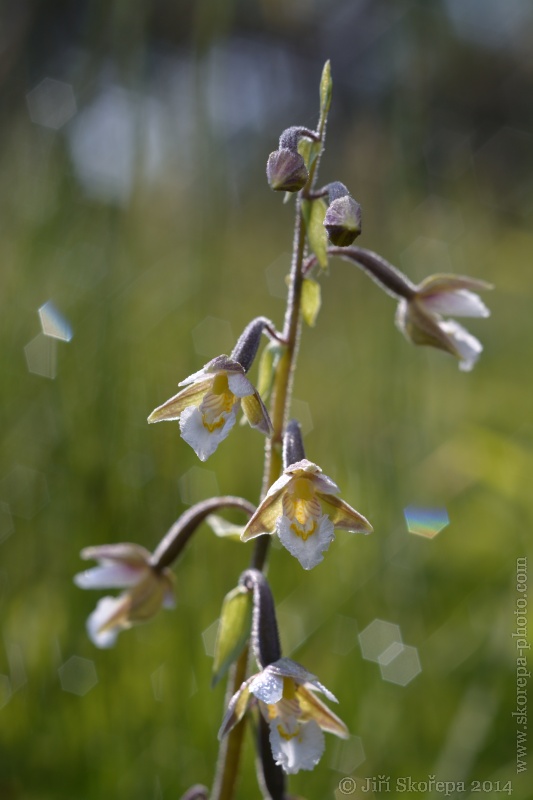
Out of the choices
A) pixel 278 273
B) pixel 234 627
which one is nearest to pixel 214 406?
pixel 234 627

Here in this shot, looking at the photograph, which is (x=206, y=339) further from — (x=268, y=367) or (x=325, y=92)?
(x=325, y=92)

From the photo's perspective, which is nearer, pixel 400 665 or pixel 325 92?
pixel 325 92

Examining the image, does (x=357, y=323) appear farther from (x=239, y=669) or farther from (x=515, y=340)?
(x=239, y=669)

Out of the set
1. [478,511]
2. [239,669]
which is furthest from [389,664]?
[478,511]

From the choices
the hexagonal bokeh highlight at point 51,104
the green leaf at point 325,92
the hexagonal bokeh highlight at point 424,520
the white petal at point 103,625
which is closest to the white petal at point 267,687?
the white petal at point 103,625

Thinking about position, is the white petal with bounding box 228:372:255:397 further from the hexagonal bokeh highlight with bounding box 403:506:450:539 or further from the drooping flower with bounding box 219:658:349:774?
the hexagonal bokeh highlight with bounding box 403:506:450:539

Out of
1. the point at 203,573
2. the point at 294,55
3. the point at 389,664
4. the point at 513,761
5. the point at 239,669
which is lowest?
the point at 513,761
